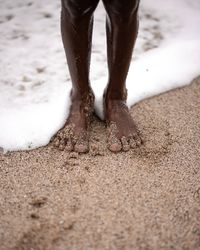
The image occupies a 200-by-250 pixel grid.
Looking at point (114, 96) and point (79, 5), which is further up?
point (79, 5)

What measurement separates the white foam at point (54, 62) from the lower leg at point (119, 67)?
0.16m

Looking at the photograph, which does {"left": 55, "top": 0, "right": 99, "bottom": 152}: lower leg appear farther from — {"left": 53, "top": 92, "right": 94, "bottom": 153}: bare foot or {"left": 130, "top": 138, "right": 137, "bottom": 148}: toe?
{"left": 130, "top": 138, "right": 137, "bottom": 148}: toe

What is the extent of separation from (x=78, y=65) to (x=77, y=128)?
321 millimetres

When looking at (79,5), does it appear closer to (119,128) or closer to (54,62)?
(119,128)

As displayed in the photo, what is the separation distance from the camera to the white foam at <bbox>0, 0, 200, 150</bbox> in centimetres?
187

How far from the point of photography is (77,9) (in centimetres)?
146

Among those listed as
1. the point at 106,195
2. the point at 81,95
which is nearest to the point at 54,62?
the point at 81,95

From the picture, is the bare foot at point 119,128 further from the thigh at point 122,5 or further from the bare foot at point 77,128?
the thigh at point 122,5

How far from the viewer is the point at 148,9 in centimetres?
307

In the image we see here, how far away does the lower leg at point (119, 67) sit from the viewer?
1480 millimetres

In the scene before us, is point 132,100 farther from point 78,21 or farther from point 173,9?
point 173,9

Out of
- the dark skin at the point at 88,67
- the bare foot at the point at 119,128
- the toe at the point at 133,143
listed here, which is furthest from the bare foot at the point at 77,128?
the toe at the point at 133,143

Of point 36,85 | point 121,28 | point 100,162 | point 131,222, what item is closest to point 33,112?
point 36,85

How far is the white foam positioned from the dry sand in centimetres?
21
